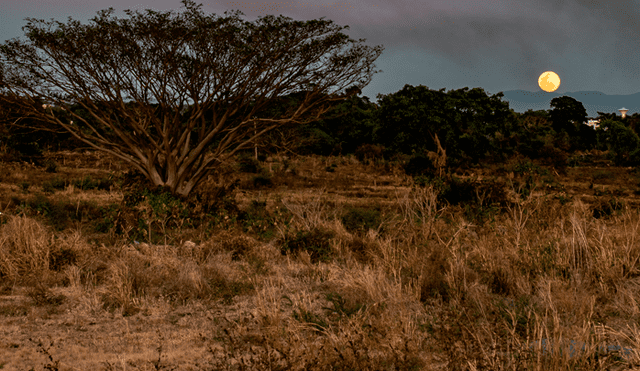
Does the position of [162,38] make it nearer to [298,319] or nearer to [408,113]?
[298,319]

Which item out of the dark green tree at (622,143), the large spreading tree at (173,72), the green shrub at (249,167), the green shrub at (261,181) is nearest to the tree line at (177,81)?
the large spreading tree at (173,72)

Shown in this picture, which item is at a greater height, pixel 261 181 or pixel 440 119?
pixel 440 119

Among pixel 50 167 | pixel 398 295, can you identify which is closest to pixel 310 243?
pixel 398 295

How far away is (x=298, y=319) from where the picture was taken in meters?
4.58

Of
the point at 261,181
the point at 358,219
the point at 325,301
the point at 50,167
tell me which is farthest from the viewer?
the point at 50,167

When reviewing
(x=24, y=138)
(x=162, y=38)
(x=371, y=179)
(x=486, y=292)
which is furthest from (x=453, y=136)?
(x=486, y=292)

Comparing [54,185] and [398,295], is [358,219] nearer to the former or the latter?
[398,295]

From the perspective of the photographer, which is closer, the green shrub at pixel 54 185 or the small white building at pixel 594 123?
the green shrub at pixel 54 185

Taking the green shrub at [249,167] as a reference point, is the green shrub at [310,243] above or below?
below

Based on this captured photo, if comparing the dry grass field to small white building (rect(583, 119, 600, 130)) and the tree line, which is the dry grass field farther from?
small white building (rect(583, 119, 600, 130))

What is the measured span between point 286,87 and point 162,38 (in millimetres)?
3456

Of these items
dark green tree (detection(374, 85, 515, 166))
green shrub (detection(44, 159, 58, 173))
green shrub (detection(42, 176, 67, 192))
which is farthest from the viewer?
dark green tree (detection(374, 85, 515, 166))

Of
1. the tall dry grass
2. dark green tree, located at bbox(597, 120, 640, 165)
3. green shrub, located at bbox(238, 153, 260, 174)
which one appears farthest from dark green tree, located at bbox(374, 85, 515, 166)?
the tall dry grass

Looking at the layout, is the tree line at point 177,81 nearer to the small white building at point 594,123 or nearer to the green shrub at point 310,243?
the green shrub at point 310,243
